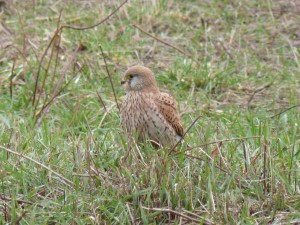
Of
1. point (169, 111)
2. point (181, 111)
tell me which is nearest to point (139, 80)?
point (169, 111)

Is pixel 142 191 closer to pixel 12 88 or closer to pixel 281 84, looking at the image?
pixel 12 88

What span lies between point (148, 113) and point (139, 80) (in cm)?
41

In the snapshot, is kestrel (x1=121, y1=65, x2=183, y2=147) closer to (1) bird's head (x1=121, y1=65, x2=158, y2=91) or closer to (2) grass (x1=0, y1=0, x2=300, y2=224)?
(1) bird's head (x1=121, y1=65, x2=158, y2=91)

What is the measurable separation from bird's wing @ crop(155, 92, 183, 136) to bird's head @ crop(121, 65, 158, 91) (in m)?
0.11

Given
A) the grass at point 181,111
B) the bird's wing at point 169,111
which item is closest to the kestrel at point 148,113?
the bird's wing at point 169,111

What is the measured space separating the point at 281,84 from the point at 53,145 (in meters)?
3.46

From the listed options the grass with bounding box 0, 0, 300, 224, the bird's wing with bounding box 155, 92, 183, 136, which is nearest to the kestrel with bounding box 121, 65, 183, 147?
the bird's wing with bounding box 155, 92, 183, 136

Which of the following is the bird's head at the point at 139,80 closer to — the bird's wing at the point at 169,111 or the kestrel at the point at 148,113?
the kestrel at the point at 148,113

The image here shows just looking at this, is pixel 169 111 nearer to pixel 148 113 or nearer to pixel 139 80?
pixel 148 113

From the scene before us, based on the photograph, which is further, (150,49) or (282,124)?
(150,49)

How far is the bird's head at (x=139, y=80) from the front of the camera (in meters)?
6.62

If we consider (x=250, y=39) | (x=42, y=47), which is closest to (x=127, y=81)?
(x=42, y=47)

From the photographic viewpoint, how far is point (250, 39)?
32.3ft

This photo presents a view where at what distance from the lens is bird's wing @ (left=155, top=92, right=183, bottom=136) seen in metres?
6.46
